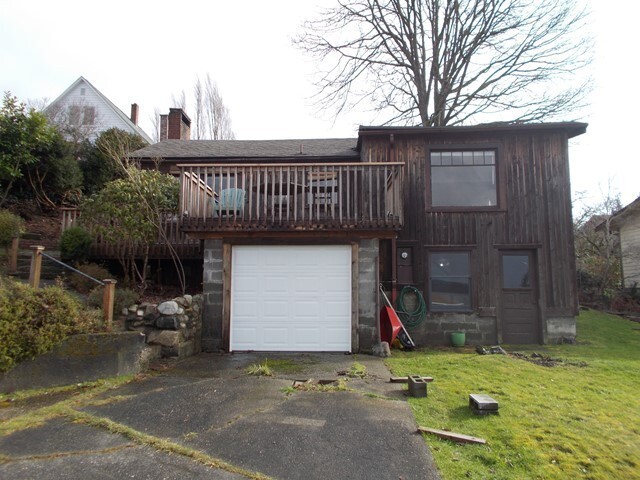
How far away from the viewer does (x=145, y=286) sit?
804 cm

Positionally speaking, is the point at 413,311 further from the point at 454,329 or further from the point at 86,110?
the point at 86,110

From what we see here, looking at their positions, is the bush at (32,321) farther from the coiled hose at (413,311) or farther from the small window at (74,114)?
the small window at (74,114)

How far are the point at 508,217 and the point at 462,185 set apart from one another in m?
1.30

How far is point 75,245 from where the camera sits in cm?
859

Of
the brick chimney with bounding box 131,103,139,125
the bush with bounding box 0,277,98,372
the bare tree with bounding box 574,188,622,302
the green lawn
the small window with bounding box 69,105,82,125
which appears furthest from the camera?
the brick chimney with bounding box 131,103,139,125

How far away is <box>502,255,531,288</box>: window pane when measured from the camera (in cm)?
880

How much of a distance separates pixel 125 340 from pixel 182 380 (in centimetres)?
101

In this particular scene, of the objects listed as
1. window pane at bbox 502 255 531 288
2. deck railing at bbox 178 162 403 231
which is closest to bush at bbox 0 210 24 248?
deck railing at bbox 178 162 403 231

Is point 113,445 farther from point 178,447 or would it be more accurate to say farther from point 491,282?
point 491,282

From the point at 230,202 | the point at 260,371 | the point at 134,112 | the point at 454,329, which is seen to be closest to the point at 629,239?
the point at 454,329

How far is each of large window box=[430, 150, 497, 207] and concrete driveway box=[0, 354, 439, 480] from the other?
542cm

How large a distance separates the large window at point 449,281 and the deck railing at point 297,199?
2.13 meters

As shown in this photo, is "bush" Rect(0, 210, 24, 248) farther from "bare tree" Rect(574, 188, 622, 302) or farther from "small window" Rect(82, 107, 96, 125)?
"bare tree" Rect(574, 188, 622, 302)

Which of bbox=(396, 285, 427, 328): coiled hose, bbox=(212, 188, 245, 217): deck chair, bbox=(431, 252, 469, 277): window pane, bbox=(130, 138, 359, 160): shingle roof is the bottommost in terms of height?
bbox=(396, 285, 427, 328): coiled hose
